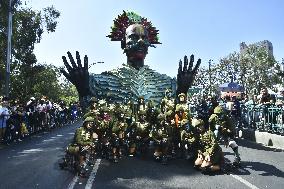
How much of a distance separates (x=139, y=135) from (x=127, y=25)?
3824 mm

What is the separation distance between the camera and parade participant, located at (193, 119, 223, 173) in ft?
29.1

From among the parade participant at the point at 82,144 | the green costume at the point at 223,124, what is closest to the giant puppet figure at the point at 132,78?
the parade participant at the point at 82,144

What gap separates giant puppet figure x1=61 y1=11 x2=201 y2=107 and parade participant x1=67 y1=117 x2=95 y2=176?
1389 millimetres

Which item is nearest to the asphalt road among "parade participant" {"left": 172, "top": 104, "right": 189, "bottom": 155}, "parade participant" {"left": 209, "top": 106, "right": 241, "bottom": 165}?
"parade participant" {"left": 172, "top": 104, "right": 189, "bottom": 155}

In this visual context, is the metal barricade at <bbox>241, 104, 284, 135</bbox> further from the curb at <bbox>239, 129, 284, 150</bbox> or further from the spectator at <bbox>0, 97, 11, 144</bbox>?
the spectator at <bbox>0, 97, 11, 144</bbox>

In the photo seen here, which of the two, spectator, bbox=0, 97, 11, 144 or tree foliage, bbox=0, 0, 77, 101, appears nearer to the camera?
spectator, bbox=0, 97, 11, 144

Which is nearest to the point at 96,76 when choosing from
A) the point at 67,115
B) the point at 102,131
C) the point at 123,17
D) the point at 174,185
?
the point at 102,131

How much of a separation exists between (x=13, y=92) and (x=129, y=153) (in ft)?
74.7

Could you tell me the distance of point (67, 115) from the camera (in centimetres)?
2978

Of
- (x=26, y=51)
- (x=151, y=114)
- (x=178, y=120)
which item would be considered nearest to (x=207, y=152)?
(x=178, y=120)

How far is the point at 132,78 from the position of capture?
37.8ft

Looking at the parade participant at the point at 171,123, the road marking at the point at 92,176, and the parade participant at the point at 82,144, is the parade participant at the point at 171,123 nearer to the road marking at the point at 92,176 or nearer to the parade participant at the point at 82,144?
the road marking at the point at 92,176

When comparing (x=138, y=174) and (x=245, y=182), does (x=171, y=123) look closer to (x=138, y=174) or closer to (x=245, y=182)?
(x=138, y=174)

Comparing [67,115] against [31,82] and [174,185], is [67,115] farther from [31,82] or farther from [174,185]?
[174,185]
